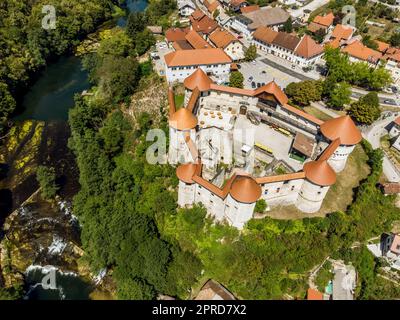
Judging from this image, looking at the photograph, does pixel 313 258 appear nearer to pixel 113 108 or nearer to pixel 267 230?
pixel 267 230

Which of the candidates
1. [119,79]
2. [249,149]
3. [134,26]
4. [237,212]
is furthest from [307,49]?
[237,212]

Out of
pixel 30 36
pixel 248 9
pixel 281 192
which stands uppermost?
pixel 248 9

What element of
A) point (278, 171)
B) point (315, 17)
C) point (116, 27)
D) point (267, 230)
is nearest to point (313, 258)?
point (267, 230)

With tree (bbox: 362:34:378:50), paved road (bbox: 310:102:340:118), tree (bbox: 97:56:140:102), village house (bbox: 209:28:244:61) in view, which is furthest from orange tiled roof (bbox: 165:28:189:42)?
tree (bbox: 362:34:378:50)

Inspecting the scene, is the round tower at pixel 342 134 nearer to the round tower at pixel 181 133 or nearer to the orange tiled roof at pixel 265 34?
the round tower at pixel 181 133

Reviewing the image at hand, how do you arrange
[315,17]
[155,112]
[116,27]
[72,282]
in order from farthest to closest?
[116,27], [315,17], [155,112], [72,282]

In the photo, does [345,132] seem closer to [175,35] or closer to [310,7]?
[175,35]

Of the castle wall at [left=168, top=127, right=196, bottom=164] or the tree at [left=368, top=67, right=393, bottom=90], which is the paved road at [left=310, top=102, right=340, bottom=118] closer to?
the tree at [left=368, top=67, right=393, bottom=90]
